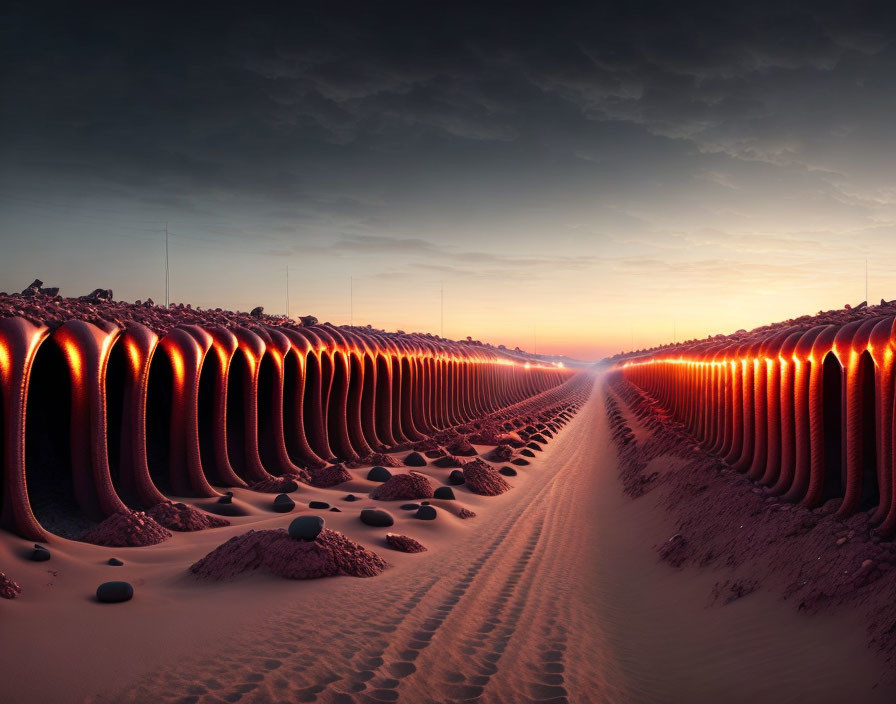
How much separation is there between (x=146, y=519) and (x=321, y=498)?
10.7ft

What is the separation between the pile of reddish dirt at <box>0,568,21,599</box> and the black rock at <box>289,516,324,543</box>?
2.39 meters

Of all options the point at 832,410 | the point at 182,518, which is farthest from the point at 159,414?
the point at 832,410

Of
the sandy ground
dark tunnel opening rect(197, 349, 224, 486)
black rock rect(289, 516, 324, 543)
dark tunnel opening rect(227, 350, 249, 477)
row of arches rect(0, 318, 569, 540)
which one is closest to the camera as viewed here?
the sandy ground

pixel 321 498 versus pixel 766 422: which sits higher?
pixel 766 422

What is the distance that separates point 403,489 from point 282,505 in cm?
232

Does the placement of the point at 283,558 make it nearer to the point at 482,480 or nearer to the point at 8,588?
the point at 8,588

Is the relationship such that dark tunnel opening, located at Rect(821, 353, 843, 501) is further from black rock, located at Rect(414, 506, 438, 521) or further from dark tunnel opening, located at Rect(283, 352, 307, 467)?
dark tunnel opening, located at Rect(283, 352, 307, 467)

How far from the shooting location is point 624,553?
9.57 metres

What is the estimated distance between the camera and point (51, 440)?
29.3 feet

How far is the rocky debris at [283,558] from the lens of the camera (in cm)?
666

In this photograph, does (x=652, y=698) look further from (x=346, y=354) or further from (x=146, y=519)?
(x=346, y=354)

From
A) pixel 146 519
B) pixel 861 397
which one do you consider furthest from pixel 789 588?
pixel 146 519

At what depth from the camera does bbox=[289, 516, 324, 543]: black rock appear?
6.99 metres

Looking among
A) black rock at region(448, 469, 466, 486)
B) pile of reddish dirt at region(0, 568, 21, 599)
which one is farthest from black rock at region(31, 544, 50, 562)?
black rock at region(448, 469, 466, 486)
